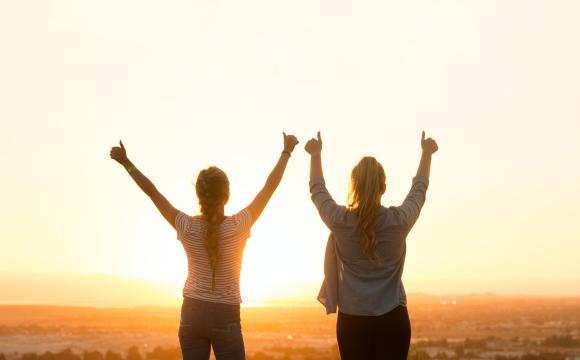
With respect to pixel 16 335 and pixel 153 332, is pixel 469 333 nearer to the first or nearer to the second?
pixel 153 332

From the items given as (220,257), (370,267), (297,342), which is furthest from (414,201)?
(297,342)

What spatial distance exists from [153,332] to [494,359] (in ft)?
74.5

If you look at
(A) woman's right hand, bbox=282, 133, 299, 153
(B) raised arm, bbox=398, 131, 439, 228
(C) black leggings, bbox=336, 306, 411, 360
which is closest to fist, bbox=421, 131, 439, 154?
(B) raised arm, bbox=398, 131, 439, 228

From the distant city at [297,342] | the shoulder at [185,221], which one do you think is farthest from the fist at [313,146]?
the distant city at [297,342]

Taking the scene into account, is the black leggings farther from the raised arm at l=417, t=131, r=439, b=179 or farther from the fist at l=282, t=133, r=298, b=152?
the fist at l=282, t=133, r=298, b=152

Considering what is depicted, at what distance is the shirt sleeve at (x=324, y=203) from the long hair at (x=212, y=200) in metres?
0.60

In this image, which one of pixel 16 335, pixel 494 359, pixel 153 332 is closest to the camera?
pixel 494 359

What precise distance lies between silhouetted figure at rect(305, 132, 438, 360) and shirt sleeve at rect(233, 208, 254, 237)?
46 centimetres

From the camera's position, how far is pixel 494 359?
29156 millimetres

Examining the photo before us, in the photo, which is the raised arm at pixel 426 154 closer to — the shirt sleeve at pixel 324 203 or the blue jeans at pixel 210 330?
the shirt sleeve at pixel 324 203

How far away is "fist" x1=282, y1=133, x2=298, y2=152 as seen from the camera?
561 centimetres

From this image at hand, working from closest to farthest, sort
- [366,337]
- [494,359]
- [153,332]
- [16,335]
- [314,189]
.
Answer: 1. [366,337]
2. [314,189]
3. [494,359]
4. [16,335]
5. [153,332]

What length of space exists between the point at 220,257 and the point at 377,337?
3.43 feet

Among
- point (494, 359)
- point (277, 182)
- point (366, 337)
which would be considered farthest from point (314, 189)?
point (494, 359)
